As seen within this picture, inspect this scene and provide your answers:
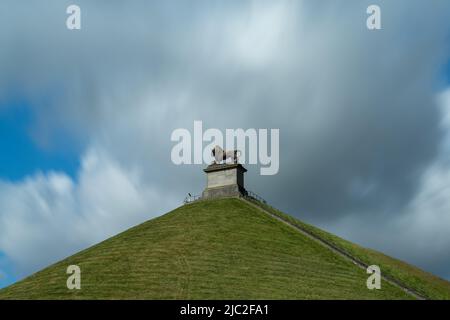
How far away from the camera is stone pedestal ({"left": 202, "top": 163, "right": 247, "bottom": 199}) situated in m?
64.2

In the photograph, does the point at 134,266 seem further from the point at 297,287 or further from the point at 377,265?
the point at 377,265

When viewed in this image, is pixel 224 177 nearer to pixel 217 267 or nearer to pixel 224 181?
pixel 224 181

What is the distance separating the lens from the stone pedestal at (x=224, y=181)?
64250mm

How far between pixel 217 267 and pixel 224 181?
2430cm

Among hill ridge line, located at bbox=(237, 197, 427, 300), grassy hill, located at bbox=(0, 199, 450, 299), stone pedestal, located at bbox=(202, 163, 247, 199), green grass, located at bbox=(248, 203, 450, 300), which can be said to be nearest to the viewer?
grassy hill, located at bbox=(0, 199, 450, 299)

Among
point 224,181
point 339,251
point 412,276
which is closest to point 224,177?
point 224,181

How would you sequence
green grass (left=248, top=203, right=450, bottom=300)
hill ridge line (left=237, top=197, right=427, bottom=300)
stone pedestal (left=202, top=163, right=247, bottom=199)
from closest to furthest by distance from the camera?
hill ridge line (left=237, top=197, right=427, bottom=300) → green grass (left=248, top=203, right=450, bottom=300) → stone pedestal (left=202, top=163, right=247, bottom=199)

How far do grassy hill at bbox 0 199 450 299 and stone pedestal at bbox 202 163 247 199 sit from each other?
18.3ft

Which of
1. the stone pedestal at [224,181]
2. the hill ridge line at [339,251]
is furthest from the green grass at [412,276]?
the stone pedestal at [224,181]

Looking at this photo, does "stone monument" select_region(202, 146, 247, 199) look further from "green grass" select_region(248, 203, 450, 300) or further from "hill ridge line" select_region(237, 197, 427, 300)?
"green grass" select_region(248, 203, 450, 300)

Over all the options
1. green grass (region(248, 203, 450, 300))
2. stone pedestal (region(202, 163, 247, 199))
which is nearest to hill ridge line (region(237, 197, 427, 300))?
green grass (region(248, 203, 450, 300))

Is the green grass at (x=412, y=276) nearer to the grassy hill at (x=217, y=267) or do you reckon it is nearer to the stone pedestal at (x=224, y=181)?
the grassy hill at (x=217, y=267)
